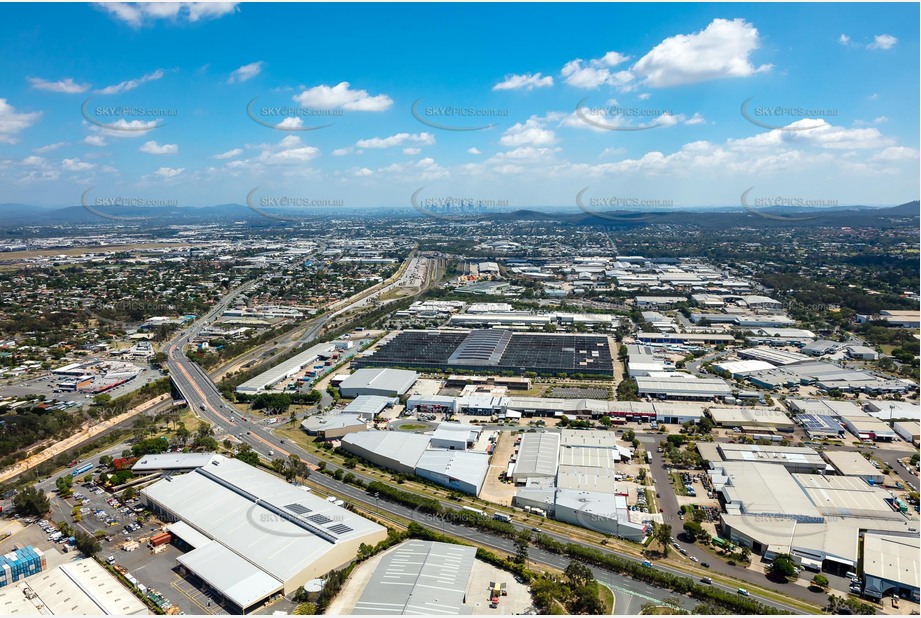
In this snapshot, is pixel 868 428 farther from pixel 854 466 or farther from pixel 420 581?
pixel 420 581

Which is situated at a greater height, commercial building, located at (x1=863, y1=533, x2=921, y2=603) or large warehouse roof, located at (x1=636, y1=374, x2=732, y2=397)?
large warehouse roof, located at (x1=636, y1=374, x2=732, y2=397)

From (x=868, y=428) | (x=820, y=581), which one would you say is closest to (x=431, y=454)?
(x=820, y=581)

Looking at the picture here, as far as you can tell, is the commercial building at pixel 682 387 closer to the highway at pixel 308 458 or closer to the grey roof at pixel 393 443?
the grey roof at pixel 393 443

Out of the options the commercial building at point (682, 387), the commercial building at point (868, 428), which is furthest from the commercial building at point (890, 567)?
the commercial building at point (682, 387)

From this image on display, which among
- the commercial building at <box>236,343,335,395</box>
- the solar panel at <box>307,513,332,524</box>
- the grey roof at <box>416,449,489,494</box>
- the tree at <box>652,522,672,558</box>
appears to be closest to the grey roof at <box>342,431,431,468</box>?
the grey roof at <box>416,449,489,494</box>

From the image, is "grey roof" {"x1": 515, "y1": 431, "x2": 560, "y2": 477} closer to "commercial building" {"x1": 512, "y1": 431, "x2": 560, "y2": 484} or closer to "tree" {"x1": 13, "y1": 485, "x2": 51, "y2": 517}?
"commercial building" {"x1": 512, "y1": 431, "x2": 560, "y2": 484}

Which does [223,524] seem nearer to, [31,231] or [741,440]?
[741,440]

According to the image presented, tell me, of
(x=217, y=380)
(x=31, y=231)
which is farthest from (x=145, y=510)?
(x=31, y=231)
